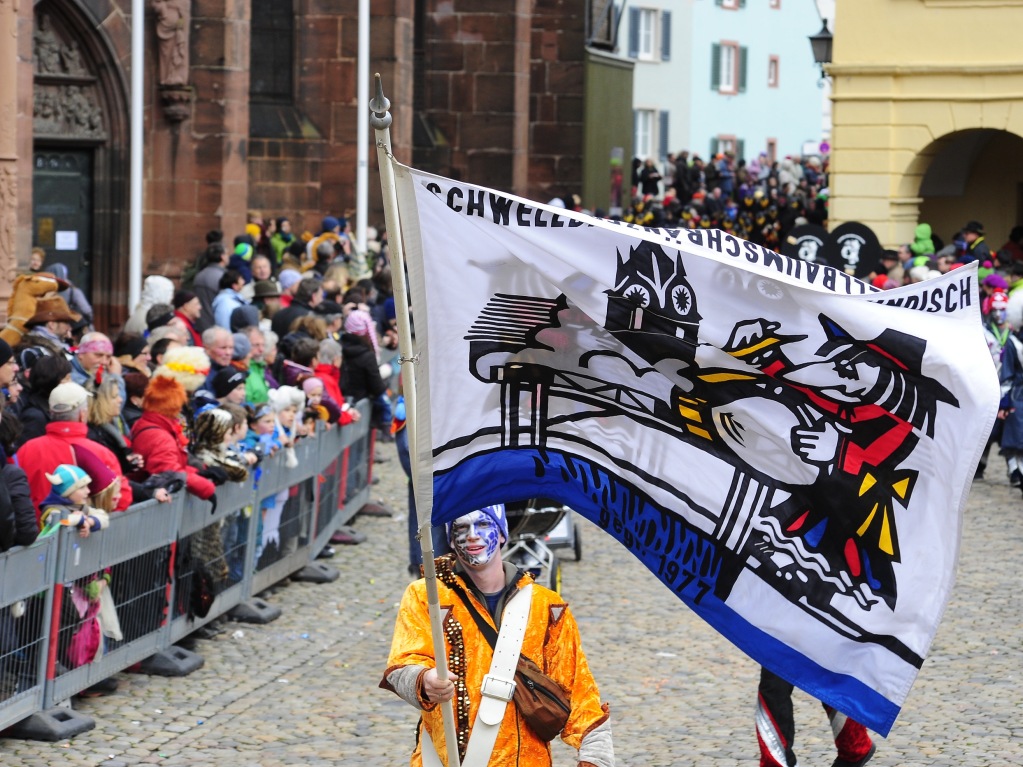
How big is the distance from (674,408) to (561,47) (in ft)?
103

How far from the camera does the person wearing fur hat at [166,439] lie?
10289 mm

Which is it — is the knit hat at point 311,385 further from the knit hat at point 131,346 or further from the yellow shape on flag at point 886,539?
the yellow shape on flag at point 886,539

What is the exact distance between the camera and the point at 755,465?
20.1 ft

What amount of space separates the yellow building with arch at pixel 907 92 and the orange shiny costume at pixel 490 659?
2470 cm

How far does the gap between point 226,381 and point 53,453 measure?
2675 mm

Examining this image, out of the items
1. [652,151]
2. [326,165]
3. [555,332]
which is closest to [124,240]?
[326,165]

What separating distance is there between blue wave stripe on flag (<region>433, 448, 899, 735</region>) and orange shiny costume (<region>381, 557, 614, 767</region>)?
289 mm

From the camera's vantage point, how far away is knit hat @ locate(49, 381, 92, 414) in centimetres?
940

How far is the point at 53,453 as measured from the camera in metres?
9.28

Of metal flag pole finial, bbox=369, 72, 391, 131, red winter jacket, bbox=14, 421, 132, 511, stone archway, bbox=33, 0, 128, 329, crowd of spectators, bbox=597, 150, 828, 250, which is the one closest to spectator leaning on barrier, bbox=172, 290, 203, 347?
red winter jacket, bbox=14, 421, 132, 511

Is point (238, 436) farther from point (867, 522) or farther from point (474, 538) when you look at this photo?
point (867, 522)

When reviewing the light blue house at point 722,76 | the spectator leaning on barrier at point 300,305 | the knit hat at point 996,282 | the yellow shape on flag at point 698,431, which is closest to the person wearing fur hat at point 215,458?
the yellow shape on flag at point 698,431

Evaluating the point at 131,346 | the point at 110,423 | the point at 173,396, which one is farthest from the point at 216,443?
the point at 131,346

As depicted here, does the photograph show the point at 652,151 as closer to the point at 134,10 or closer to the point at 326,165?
the point at 326,165
